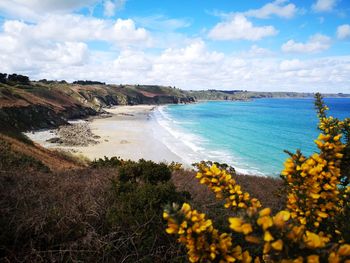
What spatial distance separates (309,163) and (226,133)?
56131mm

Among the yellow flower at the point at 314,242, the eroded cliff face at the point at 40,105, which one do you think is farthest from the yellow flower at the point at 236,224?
the eroded cliff face at the point at 40,105

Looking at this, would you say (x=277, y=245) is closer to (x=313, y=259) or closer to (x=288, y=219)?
(x=313, y=259)

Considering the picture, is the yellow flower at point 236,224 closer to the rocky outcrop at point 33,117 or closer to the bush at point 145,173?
the bush at point 145,173

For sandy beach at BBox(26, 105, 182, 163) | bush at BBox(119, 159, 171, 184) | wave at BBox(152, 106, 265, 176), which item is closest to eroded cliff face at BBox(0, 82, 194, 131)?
sandy beach at BBox(26, 105, 182, 163)

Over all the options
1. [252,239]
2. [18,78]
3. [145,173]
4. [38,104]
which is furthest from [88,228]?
[18,78]

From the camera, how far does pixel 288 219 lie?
2408mm

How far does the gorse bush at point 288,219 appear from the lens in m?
1.96

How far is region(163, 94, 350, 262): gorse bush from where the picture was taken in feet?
6.43

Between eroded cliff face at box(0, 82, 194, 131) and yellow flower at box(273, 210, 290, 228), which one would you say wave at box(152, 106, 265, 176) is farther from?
yellow flower at box(273, 210, 290, 228)

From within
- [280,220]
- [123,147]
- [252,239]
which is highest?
[280,220]

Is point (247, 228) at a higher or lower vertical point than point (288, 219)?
higher

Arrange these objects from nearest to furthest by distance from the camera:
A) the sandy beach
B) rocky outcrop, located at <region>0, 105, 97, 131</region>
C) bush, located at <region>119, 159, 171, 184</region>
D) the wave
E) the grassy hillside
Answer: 1. the grassy hillside
2. bush, located at <region>119, 159, 171, 184</region>
3. the wave
4. the sandy beach
5. rocky outcrop, located at <region>0, 105, 97, 131</region>

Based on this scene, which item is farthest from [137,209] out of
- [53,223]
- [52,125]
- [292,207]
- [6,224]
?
[52,125]

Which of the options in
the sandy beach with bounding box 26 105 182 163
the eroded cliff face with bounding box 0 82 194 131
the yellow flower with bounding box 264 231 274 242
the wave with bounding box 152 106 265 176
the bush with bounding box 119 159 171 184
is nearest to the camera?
the yellow flower with bounding box 264 231 274 242
